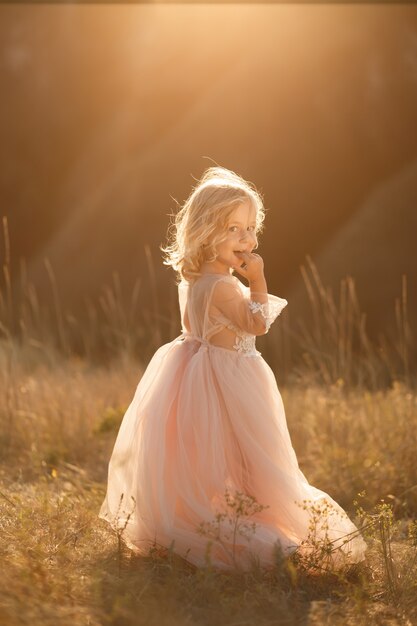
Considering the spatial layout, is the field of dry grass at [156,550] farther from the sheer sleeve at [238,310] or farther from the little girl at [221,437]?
the sheer sleeve at [238,310]

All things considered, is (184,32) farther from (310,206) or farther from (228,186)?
(228,186)

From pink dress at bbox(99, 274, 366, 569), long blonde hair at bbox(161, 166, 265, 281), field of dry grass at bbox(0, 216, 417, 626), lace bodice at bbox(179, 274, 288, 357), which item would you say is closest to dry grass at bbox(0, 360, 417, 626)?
field of dry grass at bbox(0, 216, 417, 626)

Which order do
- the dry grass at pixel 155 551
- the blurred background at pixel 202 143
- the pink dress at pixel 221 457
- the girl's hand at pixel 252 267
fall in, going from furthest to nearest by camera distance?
the blurred background at pixel 202 143, the girl's hand at pixel 252 267, the pink dress at pixel 221 457, the dry grass at pixel 155 551

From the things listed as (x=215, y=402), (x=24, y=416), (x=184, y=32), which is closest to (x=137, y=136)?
(x=184, y=32)

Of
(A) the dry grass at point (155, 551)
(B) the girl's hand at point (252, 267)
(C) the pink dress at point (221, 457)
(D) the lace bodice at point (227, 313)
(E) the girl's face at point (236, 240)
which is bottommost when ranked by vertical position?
(A) the dry grass at point (155, 551)

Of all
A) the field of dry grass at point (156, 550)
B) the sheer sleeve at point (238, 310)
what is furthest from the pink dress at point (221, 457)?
the field of dry grass at point (156, 550)

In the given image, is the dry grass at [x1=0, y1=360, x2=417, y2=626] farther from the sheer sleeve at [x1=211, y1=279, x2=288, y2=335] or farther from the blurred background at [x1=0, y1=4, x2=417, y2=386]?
the blurred background at [x1=0, y1=4, x2=417, y2=386]

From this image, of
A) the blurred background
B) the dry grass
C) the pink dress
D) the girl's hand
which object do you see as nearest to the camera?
the dry grass

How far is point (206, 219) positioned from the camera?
310 centimetres

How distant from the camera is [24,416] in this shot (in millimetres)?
5129

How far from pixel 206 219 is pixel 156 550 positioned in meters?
1.22

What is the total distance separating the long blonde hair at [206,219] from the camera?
122 inches

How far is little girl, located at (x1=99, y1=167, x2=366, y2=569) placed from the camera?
9.84ft

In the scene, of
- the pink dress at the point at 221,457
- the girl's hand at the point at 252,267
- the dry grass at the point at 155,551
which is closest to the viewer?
the dry grass at the point at 155,551
